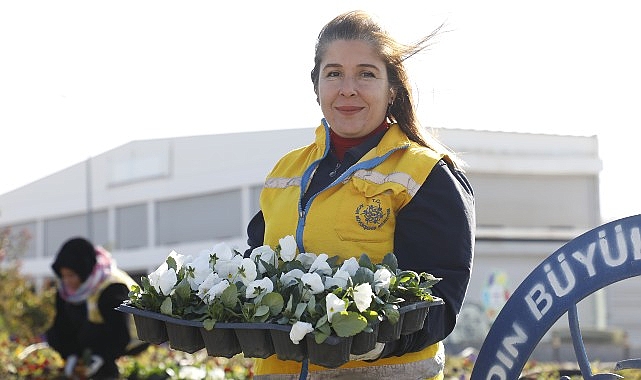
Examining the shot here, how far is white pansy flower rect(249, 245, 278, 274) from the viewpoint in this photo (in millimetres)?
2760

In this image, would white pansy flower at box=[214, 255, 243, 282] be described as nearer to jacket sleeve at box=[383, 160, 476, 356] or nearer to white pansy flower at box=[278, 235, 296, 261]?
white pansy flower at box=[278, 235, 296, 261]

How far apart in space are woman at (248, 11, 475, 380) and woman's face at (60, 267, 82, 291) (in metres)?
5.52

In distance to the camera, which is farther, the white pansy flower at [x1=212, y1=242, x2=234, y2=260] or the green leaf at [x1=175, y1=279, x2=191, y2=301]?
the white pansy flower at [x1=212, y1=242, x2=234, y2=260]

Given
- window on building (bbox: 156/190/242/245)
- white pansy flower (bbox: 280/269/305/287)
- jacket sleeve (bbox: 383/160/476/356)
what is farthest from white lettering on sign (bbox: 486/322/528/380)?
window on building (bbox: 156/190/242/245)

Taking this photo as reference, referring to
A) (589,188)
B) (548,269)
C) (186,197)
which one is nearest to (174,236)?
(186,197)

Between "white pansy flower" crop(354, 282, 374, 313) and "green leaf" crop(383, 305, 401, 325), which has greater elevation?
"white pansy flower" crop(354, 282, 374, 313)

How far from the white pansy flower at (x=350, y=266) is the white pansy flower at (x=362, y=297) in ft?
0.41

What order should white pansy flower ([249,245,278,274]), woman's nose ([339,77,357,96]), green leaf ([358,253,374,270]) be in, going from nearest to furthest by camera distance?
green leaf ([358,253,374,270]) → white pansy flower ([249,245,278,274]) → woman's nose ([339,77,357,96])

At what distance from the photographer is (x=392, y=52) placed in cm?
301

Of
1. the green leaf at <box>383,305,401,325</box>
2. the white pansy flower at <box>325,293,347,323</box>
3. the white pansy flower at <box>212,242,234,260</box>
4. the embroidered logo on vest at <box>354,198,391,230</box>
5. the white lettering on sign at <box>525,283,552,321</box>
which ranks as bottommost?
the white lettering on sign at <box>525,283,552,321</box>

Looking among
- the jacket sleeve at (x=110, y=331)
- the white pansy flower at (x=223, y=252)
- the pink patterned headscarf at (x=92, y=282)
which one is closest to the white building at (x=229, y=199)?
the pink patterned headscarf at (x=92, y=282)

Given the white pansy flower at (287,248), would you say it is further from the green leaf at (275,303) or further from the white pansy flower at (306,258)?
the green leaf at (275,303)

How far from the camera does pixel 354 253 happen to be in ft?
9.37

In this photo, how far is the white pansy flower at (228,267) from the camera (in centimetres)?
275
